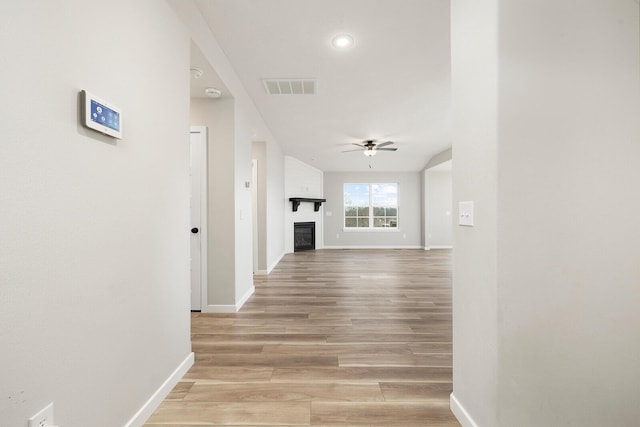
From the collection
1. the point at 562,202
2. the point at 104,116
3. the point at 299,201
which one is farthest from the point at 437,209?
the point at 104,116

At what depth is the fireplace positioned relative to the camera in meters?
7.72

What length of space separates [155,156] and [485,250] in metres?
1.84

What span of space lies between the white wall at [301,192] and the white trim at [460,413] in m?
5.64

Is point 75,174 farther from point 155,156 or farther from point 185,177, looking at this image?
point 185,177

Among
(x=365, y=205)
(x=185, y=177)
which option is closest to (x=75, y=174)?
(x=185, y=177)

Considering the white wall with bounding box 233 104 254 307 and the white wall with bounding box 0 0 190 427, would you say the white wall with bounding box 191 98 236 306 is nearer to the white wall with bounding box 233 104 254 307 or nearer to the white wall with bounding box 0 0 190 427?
the white wall with bounding box 233 104 254 307

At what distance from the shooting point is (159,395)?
1.60 m

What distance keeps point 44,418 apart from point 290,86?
3.30 meters

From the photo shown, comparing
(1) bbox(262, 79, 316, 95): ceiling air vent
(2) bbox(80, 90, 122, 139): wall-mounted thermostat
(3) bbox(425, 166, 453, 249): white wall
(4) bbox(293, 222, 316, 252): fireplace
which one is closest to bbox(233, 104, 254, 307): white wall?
(1) bbox(262, 79, 316, 95): ceiling air vent

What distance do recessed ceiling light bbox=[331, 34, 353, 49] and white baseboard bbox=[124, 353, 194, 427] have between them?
9.35 ft

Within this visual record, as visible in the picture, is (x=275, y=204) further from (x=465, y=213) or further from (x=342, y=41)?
(x=465, y=213)

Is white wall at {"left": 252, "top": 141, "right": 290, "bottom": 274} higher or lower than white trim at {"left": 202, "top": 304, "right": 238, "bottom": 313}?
higher

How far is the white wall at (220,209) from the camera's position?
303cm

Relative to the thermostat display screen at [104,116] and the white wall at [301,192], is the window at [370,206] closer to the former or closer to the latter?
the white wall at [301,192]
